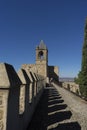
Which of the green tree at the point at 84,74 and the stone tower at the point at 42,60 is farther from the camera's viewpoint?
the stone tower at the point at 42,60

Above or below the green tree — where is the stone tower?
above

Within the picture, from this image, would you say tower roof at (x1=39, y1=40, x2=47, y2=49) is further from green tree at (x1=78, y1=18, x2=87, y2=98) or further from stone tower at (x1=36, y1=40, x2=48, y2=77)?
green tree at (x1=78, y1=18, x2=87, y2=98)

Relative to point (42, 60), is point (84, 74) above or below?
below

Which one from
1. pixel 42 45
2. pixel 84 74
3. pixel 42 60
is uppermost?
pixel 42 45

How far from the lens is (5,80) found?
14.5ft

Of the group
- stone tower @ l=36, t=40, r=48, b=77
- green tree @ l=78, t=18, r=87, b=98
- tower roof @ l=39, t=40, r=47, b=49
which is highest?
tower roof @ l=39, t=40, r=47, b=49

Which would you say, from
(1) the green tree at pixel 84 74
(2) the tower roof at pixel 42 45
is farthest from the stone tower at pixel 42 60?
(1) the green tree at pixel 84 74

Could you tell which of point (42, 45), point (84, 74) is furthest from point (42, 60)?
point (84, 74)

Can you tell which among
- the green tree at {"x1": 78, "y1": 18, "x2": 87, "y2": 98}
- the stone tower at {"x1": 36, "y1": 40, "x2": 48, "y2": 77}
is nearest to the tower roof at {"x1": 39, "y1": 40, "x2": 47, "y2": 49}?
the stone tower at {"x1": 36, "y1": 40, "x2": 48, "y2": 77}

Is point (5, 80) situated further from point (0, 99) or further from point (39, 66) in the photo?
point (39, 66)

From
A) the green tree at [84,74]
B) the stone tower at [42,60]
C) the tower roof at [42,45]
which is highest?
the tower roof at [42,45]

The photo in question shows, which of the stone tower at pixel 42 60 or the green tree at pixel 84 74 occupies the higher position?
the stone tower at pixel 42 60

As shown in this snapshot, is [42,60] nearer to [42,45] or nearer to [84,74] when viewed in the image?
[42,45]

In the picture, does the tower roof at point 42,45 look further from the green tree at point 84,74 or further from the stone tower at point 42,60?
the green tree at point 84,74
